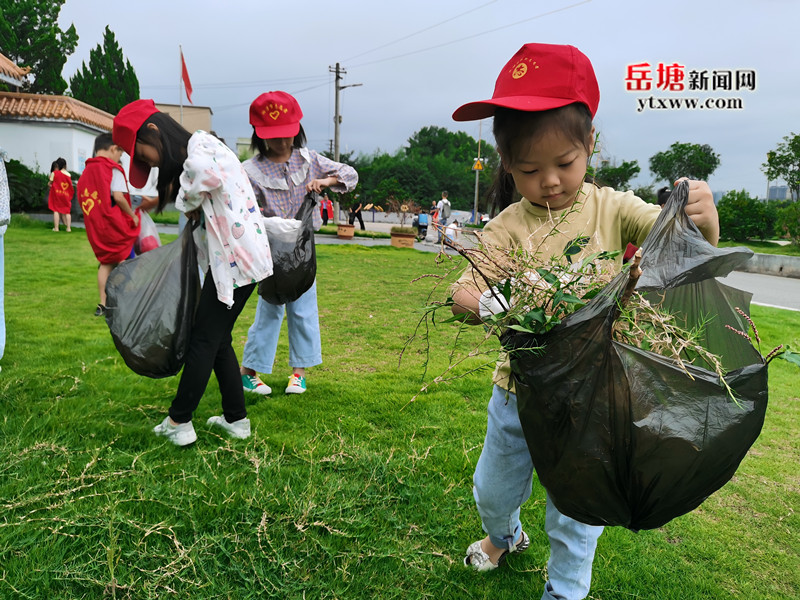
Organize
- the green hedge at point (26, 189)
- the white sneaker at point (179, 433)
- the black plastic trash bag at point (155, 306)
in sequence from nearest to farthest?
the black plastic trash bag at point (155, 306) < the white sneaker at point (179, 433) < the green hedge at point (26, 189)

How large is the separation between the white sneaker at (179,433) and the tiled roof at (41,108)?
23.0 metres

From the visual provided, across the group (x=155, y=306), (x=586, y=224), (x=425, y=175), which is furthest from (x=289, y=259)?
(x=425, y=175)

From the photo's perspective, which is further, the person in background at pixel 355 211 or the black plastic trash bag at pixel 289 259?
the person in background at pixel 355 211

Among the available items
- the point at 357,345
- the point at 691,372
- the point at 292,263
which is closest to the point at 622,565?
the point at 691,372

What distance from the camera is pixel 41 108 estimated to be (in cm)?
2178

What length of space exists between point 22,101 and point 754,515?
27199 millimetres

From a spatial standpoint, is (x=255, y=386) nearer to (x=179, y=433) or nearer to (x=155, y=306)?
(x=179, y=433)

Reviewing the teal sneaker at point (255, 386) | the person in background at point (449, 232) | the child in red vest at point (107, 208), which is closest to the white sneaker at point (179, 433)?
the teal sneaker at point (255, 386)

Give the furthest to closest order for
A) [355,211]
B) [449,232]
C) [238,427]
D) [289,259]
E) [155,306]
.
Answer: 1. [355,211]
2. [289,259]
3. [238,427]
4. [155,306]
5. [449,232]

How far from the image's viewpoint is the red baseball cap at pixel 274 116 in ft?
10.5

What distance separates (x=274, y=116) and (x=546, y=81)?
211 cm

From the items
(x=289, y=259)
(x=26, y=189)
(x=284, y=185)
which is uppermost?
(x=26, y=189)

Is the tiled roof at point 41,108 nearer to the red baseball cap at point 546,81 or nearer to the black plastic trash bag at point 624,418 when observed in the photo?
the red baseball cap at point 546,81

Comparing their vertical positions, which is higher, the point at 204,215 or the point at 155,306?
the point at 204,215
